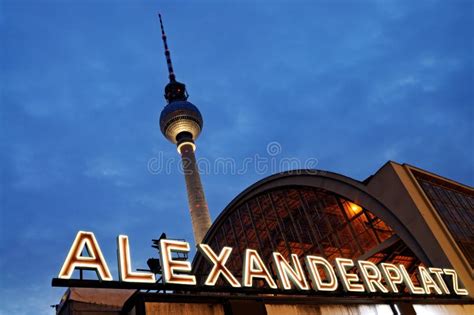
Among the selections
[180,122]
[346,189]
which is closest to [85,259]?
[346,189]

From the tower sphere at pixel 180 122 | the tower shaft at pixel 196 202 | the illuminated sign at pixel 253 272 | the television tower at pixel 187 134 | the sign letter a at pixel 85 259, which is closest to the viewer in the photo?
the sign letter a at pixel 85 259

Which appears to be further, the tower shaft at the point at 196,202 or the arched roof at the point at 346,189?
the tower shaft at the point at 196,202

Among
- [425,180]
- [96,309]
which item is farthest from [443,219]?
[96,309]

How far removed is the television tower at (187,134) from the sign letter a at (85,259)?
75576 mm

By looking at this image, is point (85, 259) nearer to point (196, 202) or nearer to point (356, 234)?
point (356, 234)

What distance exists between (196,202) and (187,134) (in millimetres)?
25979

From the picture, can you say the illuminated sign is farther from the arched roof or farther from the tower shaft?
the tower shaft

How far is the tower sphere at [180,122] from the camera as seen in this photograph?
114 metres

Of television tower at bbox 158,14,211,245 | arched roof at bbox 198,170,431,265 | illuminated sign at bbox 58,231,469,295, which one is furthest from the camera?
television tower at bbox 158,14,211,245

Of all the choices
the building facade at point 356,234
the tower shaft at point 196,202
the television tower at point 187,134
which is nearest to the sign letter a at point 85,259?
the building facade at point 356,234

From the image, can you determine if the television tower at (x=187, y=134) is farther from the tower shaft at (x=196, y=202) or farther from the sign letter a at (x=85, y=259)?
the sign letter a at (x=85, y=259)

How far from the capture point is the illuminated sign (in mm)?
15078

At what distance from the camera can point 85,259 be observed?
14.9 meters

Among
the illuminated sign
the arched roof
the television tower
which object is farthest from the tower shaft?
A: the illuminated sign
